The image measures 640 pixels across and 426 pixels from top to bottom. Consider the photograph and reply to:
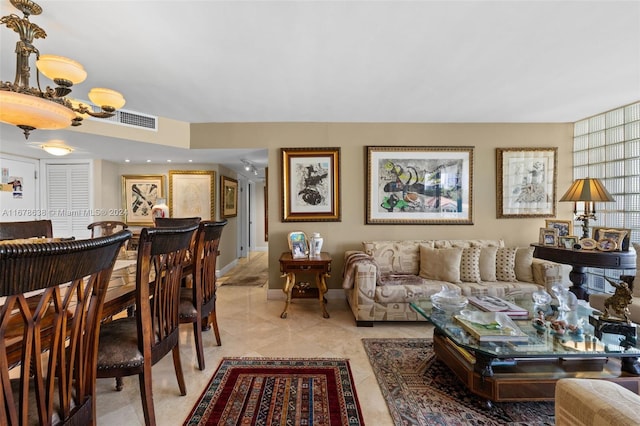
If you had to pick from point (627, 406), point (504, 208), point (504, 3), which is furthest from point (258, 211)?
point (627, 406)

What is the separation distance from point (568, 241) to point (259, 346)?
3452 mm

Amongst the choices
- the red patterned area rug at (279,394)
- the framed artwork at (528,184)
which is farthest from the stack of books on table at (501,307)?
the framed artwork at (528,184)

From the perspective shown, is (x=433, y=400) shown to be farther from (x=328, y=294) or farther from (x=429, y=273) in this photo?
(x=328, y=294)

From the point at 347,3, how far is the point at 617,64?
2460 millimetres

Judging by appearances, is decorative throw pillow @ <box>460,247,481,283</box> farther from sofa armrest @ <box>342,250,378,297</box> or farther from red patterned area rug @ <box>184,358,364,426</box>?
red patterned area rug @ <box>184,358,364,426</box>

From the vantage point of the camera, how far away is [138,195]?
5090 millimetres

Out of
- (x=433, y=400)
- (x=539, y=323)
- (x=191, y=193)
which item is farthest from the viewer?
(x=191, y=193)

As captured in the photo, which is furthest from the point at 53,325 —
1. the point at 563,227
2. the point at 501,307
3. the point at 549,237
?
the point at 563,227

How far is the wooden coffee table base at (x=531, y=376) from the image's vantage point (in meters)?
1.70

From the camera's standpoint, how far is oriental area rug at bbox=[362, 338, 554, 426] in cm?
169

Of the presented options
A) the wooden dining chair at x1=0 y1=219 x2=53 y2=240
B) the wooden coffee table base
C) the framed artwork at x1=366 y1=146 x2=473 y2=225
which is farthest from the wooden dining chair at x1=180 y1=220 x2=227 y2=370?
the framed artwork at x1=366 y1=146 x2=473 y2=225

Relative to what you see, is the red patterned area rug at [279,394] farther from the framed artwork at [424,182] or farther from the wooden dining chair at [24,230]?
the framed artwork at [424,182]

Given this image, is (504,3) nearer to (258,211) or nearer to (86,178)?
(86,178)

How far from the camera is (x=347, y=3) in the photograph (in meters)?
1.70
